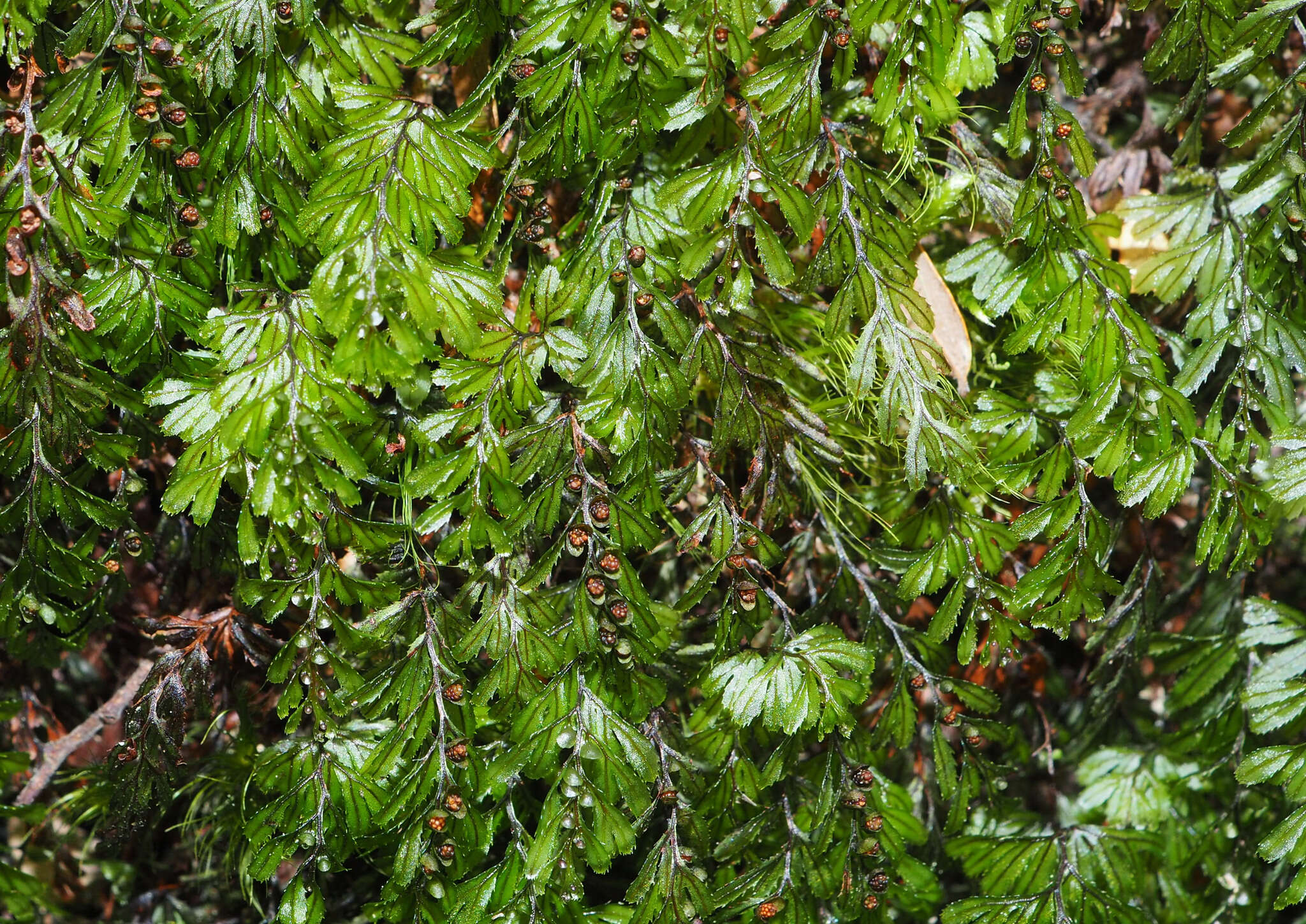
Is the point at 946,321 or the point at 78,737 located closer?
the point at 946,321

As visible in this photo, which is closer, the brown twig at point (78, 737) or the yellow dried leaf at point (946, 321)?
the yellow dried leaf at point (946, 321)

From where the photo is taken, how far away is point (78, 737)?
1.55 metres

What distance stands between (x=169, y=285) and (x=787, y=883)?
101 cm

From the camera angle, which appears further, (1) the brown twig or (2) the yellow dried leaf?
(1) the brown twig

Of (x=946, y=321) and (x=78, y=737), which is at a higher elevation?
(x=946, y=321)

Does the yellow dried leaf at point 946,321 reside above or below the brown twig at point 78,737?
above

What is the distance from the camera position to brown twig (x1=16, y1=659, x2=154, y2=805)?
1.54m

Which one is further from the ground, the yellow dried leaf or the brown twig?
the yellow dried leaf

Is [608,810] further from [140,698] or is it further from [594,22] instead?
[594,22]

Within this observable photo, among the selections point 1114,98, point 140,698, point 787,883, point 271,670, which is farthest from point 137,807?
point 1114,98

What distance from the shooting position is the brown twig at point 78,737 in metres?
1.54

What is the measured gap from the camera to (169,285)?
1133 millimetres

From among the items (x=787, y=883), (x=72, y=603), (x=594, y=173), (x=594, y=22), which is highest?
(x=594, y=22)

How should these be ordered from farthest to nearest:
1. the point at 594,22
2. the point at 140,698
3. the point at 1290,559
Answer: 1. the point at 1290,559
2. the point at 140,698
3. the point at 594,22
